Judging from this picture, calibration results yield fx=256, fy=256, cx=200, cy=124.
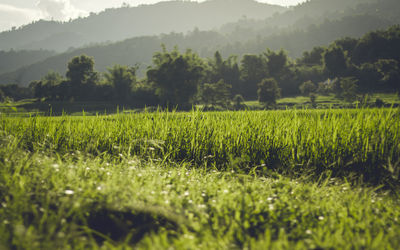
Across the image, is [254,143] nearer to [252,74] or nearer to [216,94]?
[216,94]

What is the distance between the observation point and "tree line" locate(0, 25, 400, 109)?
45.2 metres

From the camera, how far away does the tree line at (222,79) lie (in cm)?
4519

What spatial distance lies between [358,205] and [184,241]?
2003 mm

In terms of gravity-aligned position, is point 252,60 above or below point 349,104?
above

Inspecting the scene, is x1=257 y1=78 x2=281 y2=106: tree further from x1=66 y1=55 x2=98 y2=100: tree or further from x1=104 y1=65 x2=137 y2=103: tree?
x1=66 y1=55 x2=98 y2=100: tree

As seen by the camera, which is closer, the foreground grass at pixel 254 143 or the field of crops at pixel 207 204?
the field of crops at pixel 207 204

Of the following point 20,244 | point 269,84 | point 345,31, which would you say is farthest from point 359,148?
point 345,31

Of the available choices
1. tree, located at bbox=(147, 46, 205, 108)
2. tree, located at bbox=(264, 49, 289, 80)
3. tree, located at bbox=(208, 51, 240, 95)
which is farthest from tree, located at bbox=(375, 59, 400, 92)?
tree, located at bbox=(147, 46, 205, 108)

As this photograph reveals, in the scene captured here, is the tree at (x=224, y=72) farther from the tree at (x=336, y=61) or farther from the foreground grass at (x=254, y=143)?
the foreground grass at (x=254, y=143)

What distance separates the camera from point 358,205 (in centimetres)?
270

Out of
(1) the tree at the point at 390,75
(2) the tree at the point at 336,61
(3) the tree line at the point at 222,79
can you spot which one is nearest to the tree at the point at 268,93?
(3) the tree line at the point at 222,79

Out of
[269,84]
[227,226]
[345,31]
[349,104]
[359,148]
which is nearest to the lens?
[227,226]

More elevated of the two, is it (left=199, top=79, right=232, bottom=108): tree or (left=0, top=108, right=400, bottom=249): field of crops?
(left=199, top=79, right=232, bottom=108): tree

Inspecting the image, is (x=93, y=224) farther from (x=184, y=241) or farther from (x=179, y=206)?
(x=184, y=241)
